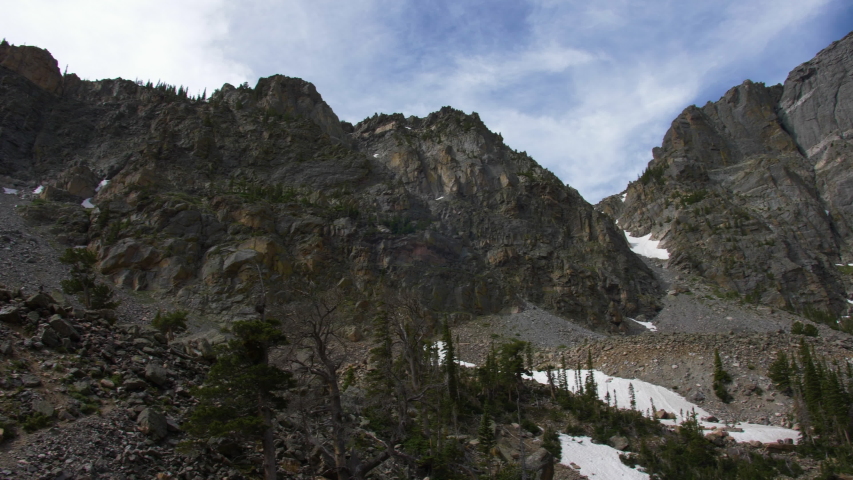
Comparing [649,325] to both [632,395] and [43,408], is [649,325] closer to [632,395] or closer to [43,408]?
[632,395]

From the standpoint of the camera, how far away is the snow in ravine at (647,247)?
112688 millimetres

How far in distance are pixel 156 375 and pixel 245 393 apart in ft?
16.9

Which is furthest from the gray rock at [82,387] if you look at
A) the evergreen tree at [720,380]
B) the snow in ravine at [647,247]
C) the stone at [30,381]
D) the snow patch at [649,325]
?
the snow in ravine at [647,247]

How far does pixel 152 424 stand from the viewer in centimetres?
1485

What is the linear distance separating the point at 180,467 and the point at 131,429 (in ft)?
6.46

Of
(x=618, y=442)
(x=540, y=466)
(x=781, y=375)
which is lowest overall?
(x=618, y=442)

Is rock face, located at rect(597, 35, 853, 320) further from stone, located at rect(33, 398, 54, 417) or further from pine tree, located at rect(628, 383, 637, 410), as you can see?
stone, located at rect(33, 398, 54, 417)

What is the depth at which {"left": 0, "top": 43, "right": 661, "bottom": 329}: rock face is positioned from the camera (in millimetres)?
65000

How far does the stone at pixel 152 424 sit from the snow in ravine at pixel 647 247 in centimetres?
11135

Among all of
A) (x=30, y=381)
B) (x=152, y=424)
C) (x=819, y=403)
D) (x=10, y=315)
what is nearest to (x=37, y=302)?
(x=10, y=315)

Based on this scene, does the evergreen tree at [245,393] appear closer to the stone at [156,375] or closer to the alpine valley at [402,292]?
the alpine valley at [402,292]

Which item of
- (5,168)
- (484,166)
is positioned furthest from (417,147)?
(5,168)

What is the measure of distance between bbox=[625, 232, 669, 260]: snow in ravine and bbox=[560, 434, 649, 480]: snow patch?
8890 centimetres

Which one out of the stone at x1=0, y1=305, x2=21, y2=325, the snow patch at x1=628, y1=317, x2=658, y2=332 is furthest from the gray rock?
the snow patch at x1=628, y1=317, x2=658, y2=332
